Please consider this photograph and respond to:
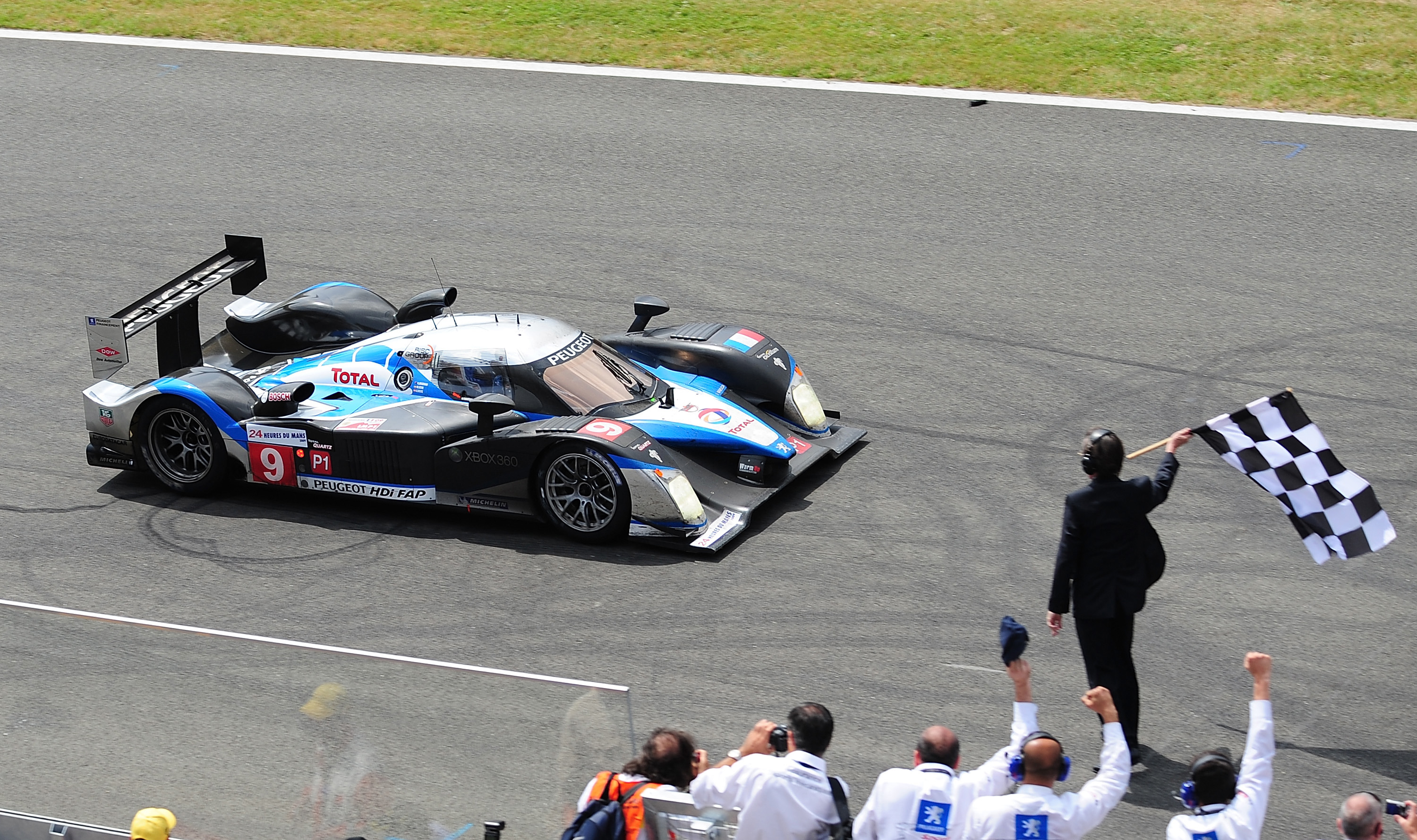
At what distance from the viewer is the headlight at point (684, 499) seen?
945 cm

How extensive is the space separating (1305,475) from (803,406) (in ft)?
12.9

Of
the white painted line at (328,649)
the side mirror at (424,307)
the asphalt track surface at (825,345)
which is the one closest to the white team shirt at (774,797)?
the white painted line at (328,649)

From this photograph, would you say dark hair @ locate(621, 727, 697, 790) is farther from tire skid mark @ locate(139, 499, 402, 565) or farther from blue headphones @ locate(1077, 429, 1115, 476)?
tire skid mark @ locate(139, 499, 402, 565)

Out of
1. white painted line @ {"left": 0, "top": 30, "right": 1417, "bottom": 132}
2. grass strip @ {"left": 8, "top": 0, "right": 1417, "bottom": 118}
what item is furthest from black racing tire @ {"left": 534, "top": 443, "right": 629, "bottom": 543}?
grass strip @ {"left": 8, "top": 0, "right": 1417, "bottom": 118}

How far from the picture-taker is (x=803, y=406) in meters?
10.9

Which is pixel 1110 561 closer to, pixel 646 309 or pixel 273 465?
pixel 646 309

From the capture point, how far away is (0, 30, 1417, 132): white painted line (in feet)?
54.4

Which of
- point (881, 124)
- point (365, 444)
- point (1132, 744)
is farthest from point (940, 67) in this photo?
point (1132, 744)

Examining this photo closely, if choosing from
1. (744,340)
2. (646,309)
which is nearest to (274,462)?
(646,309)

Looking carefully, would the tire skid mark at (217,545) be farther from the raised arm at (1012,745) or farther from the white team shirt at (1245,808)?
the white team shirt at (1245,808)

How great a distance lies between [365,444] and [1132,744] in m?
5.08

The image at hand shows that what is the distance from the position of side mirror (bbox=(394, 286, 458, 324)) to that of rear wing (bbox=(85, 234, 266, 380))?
1.04 meters

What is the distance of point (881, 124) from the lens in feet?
55.1

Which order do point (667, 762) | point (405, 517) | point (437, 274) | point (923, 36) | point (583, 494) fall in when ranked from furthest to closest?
point (923, 36) < point (437, 274) < point (405, 517) < point (583, 494) < point (667, 762)
